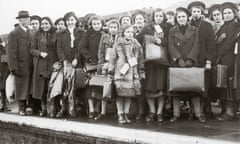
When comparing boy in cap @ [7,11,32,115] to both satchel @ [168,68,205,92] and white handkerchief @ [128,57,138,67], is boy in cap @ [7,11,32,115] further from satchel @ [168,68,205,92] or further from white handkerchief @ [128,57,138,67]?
satchel @ [168,68,205,92]

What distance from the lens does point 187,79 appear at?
591 cm

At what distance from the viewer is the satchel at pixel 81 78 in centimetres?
717

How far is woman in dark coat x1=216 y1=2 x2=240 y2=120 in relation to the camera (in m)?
6.20

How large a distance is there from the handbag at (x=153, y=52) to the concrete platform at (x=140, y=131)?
3.33ft

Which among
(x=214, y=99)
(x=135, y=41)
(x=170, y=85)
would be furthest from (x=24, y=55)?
(x=214, y=99)

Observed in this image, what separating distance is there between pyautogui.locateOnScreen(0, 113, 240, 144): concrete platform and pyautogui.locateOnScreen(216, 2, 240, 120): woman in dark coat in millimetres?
529

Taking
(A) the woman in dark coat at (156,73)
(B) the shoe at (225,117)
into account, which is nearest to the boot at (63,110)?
(A) the woman in dark coat at (156,73)

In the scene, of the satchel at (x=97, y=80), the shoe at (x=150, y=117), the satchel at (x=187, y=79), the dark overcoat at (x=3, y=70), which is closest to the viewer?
the satchel at (x=187, y=79)

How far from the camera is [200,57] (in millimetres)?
6297

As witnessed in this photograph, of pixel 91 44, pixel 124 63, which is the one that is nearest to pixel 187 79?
pixel 124 63

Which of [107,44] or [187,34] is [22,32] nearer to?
[107,44]

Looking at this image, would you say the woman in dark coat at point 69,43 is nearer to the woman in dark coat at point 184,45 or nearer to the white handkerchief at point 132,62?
the white handkerchief at point 132,62

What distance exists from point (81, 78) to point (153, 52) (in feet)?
5.19

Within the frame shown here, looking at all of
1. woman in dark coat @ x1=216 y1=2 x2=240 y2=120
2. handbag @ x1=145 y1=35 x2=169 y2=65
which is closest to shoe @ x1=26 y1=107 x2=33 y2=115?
handbag @ x1=145 y1=35 x2=169 y2=65
